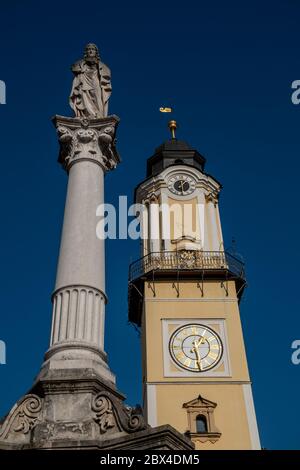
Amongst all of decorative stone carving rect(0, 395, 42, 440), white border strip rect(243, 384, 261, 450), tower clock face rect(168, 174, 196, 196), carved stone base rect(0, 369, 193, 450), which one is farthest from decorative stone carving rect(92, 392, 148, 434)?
tower clock face rect(168, 174, 196, 196)

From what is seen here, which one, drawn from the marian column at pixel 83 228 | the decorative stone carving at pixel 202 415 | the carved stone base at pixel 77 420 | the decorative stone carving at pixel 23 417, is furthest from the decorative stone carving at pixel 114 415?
the decorative stone carving at pixel 202 415

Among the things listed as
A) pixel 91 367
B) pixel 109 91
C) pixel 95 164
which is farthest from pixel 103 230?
pixel 109 91

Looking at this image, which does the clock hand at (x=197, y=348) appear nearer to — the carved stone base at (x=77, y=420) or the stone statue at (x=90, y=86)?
the stone statue at (x=90, y=86)

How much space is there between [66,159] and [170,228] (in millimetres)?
21271

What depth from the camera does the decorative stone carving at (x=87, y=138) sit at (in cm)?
1298

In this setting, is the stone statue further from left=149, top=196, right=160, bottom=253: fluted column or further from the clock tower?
left=149, top=196, right=160, bottom=253: fluted column

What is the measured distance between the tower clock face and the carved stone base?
1044 inches

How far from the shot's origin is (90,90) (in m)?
14.2

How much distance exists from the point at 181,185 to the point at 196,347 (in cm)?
1092

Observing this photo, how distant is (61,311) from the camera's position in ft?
34.6

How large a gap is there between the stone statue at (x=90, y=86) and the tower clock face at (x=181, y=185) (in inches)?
829

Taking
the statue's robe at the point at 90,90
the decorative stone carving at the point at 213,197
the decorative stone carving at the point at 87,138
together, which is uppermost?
the decorative stone carving at the point at 213,197
